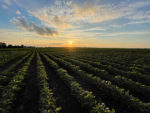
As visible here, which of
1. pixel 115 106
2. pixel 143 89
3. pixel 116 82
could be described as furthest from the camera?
pixel 116 82

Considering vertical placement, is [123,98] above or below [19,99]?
above

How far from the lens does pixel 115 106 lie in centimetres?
512

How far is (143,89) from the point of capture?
6.52 metres

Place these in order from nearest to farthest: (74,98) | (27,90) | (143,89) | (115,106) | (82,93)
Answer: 1. (115,106)
2. (82,93)
3. (74,98)
4. (143,89)
5. (27,90)

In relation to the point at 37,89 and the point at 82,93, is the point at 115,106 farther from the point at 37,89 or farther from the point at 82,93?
the point at 37,89

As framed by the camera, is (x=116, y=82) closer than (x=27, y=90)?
No

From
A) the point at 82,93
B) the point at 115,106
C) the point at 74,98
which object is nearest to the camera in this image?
the point at 115,106

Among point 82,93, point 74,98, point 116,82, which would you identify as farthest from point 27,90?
point 116,82

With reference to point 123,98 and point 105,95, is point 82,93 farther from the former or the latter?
point 123,98

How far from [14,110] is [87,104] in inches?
173

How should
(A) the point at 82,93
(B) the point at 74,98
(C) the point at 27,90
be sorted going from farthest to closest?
(C) the point at 27,90, (B) the point at 74,98, (A) the point at 82,93

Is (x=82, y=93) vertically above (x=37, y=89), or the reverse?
(x=82, y=93)

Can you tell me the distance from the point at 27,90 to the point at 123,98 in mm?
7679

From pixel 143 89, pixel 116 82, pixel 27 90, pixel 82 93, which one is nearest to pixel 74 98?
pixel 82 93
